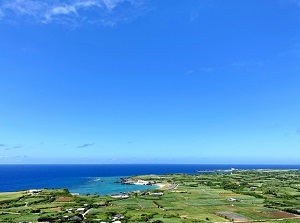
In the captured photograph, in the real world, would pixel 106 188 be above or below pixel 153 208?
above

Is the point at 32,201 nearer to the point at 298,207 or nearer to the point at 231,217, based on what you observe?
the point at 231,217

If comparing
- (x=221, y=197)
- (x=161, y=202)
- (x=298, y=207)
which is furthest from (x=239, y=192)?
(x=161, y=202)

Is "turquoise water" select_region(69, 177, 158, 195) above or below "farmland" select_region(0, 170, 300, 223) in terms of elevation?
above

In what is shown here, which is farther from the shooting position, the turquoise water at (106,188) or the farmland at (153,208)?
the turquoise water at (106,188)

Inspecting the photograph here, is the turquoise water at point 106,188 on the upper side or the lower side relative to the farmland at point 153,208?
upper

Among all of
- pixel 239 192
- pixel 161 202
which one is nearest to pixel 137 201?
pixel 161 202

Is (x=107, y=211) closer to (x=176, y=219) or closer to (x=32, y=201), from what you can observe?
(x=176, y=219)

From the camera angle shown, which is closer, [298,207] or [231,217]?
[231,217]

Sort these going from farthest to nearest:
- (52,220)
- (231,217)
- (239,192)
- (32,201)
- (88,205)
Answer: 1. (239,192)
2. (32,201)
3. (88,205)
4. (231,217)
5. (52,220)

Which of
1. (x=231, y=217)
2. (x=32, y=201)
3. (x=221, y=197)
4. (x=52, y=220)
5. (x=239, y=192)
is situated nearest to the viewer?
(x=52, y=220)

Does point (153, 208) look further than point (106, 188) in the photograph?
No

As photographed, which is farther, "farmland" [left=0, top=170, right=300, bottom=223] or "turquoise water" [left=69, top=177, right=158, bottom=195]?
"turquoise water" [left=69, top=177, right=158, bottom=195]
